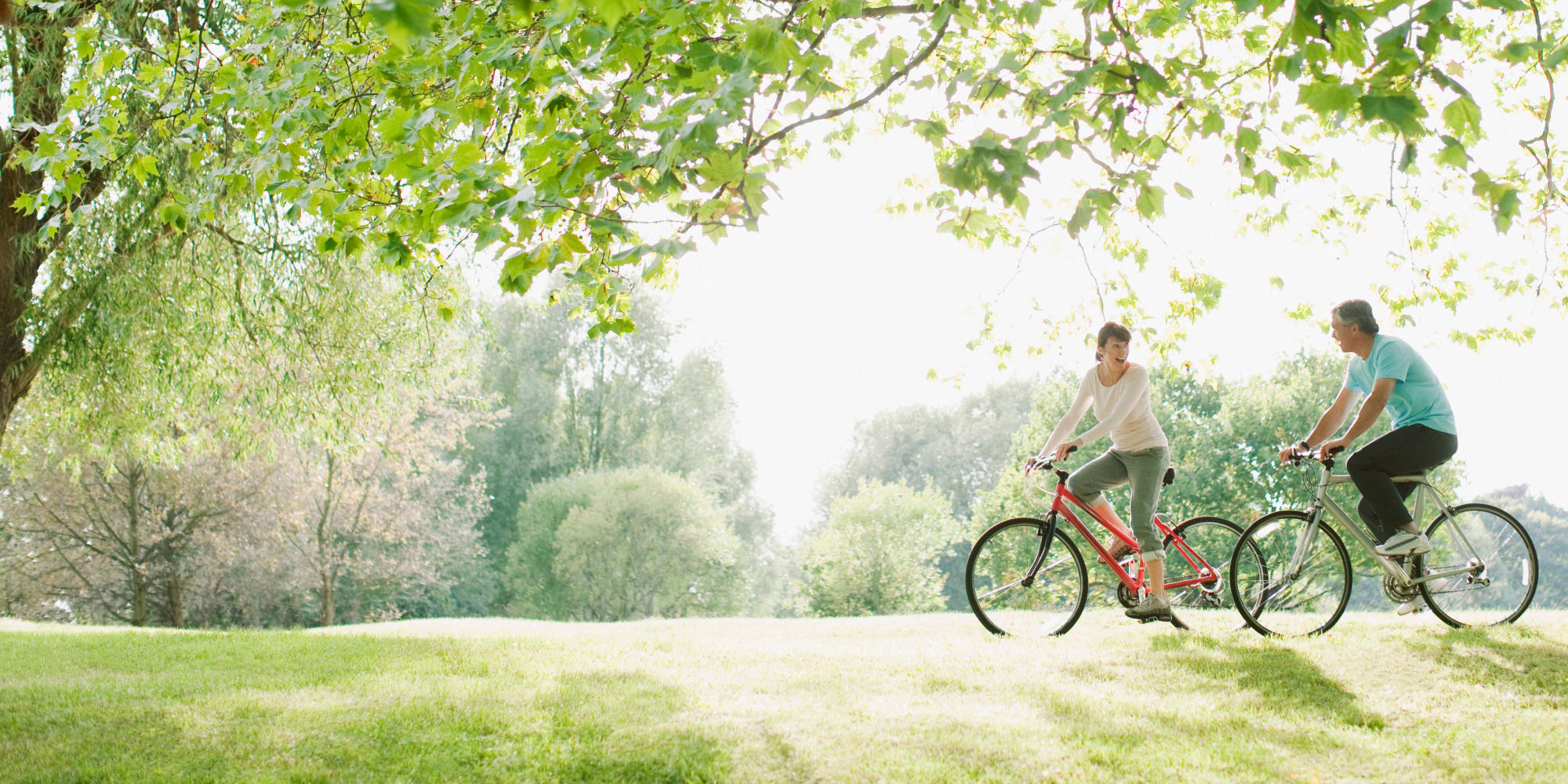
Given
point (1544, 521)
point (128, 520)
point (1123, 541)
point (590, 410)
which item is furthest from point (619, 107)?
point (1544, 521)

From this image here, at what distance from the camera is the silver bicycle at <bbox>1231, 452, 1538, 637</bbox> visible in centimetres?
589

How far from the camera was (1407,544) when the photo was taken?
5645 millimetres

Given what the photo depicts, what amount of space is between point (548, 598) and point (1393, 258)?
90.4ft

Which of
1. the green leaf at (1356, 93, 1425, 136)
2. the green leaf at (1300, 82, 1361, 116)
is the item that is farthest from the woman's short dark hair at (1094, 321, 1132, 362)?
the green leaf at (1356, 93, 1425, 136)

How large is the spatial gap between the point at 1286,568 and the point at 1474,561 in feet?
3.41

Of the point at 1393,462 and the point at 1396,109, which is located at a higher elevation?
the point at 1396,109

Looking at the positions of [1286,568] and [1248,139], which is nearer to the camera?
[1248,139]

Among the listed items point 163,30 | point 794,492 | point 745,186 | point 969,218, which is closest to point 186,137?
point 163,30

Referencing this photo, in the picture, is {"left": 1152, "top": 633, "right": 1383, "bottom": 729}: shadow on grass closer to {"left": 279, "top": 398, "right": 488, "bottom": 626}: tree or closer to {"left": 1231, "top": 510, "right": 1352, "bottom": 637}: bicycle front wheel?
{"left": 1231, "top": 510, "right": 1352, "bottom": 637}: bicycle front wheel

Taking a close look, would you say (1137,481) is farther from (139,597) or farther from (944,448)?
(944,448)

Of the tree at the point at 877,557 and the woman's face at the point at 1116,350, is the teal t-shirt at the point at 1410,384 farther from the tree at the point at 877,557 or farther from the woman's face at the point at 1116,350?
the tree at the point at 877,557

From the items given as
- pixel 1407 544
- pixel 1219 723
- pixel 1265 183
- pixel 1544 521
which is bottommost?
pixel 1544 521

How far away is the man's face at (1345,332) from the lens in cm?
564

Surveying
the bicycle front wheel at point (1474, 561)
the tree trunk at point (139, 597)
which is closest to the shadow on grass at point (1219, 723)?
the bicycle front wheel at point (1474, 561)
